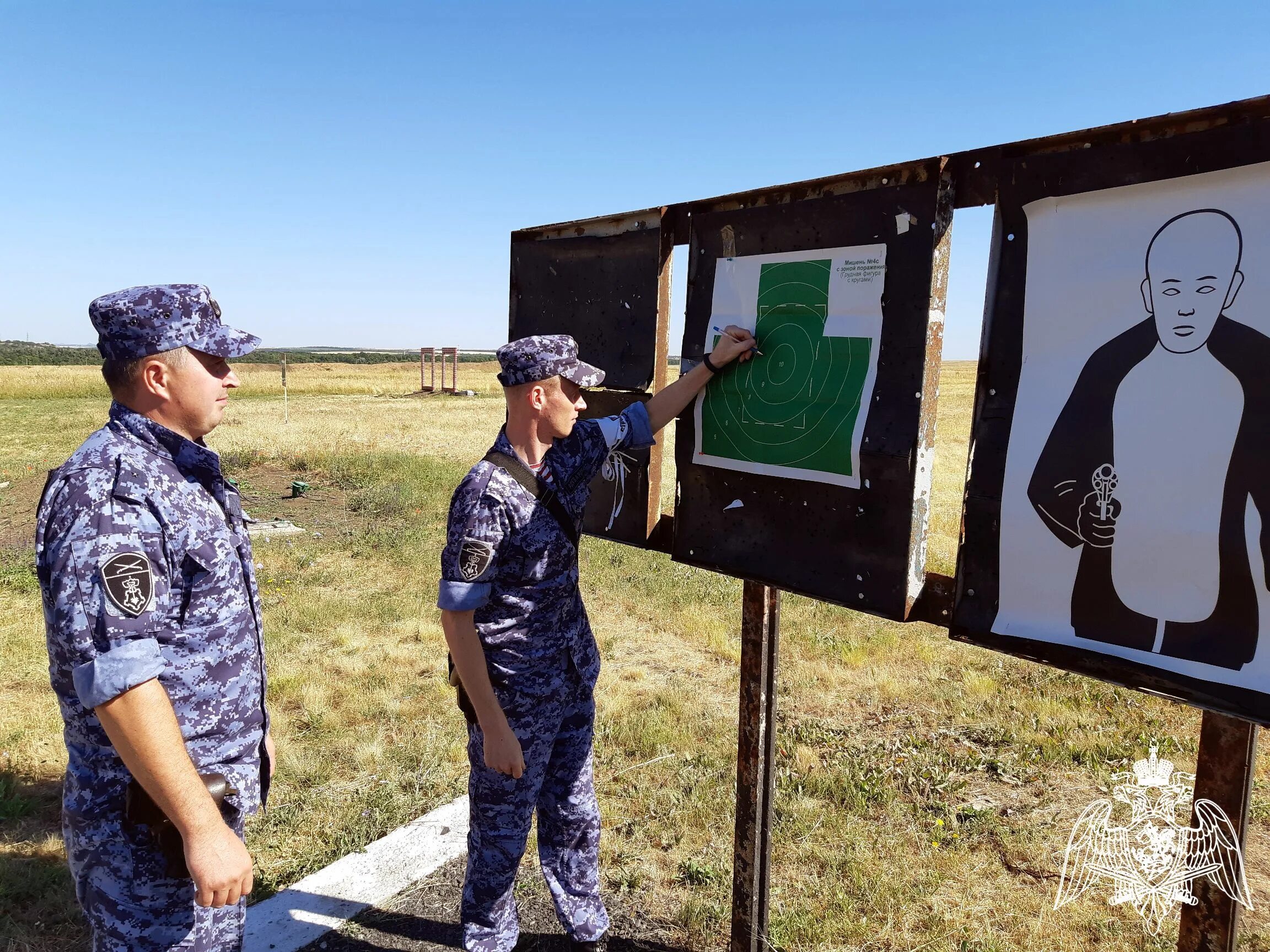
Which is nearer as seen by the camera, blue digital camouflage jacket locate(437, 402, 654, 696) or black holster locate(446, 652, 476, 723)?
blue digital camouflage jacket locate(437, 402, 654, 696)

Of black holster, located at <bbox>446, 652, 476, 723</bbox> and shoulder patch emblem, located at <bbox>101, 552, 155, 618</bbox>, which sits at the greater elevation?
shoulder patch emblem, located at <bbox>101, 552, 155, 618</bbox>

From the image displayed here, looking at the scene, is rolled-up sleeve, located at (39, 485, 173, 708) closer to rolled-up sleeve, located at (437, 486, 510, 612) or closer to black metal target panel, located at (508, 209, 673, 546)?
rolled-up sleeve, located at (437, 486, 510, 612)

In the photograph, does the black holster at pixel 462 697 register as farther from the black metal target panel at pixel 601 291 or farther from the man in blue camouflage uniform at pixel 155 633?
the black metal target panel at pixel 601 291

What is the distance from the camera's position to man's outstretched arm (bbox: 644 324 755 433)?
2.46 metres

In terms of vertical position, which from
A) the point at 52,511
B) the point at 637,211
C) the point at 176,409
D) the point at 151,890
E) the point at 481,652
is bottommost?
the point at 151,890

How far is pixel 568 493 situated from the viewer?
268 centimetres

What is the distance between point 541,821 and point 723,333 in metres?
1.87

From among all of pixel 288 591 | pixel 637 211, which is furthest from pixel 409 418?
pixel 637 211

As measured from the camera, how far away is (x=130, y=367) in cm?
189

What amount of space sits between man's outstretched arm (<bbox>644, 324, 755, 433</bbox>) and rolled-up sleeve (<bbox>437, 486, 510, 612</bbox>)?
663 mm

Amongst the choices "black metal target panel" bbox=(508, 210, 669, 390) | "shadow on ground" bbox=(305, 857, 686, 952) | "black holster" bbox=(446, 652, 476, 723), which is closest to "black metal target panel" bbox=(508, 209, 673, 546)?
"black metal target panel" bbox=(508, 210, 669, 390)

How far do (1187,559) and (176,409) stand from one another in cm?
227

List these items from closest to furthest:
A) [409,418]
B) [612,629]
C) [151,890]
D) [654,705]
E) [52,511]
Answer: [52,511] → [151,890] → [654,705] → [612,629] → [409,418]

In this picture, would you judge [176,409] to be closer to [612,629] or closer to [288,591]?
[612,629]
